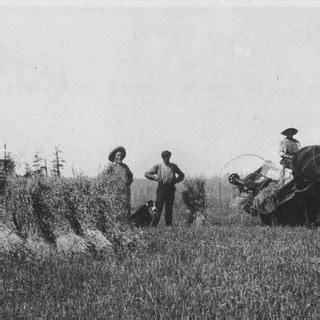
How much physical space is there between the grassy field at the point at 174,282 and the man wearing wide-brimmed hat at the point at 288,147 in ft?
12.4

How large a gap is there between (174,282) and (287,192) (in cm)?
720

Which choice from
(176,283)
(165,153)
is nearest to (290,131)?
(165,153)

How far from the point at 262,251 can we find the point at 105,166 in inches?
196

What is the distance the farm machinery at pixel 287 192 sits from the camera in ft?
35.7

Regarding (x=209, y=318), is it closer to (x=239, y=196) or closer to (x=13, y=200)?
(x=13, y=200)

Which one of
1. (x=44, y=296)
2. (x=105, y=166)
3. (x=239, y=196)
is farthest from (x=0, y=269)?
(x=239, y=196)

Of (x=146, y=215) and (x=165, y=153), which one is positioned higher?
(x=165, y=153)

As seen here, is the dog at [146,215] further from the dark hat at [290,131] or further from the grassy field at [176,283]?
the grassy field at [176,283]

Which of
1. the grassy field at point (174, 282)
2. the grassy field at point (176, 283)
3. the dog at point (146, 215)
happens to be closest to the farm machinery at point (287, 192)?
the dog at point (146, 215)

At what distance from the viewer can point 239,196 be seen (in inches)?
506

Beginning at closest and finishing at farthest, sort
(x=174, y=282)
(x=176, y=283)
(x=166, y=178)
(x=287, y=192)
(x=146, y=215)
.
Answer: (x=174, y=282), (x=176, y=283), (x=287, y=192), (x=166, y=178), (x=146, y=215)

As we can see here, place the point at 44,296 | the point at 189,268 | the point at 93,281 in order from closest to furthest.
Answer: the point at 44,296 → the point at 93,281 → the point at 189,268

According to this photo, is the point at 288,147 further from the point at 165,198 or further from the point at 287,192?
the point at 165,198

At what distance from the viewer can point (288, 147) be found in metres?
12.2
